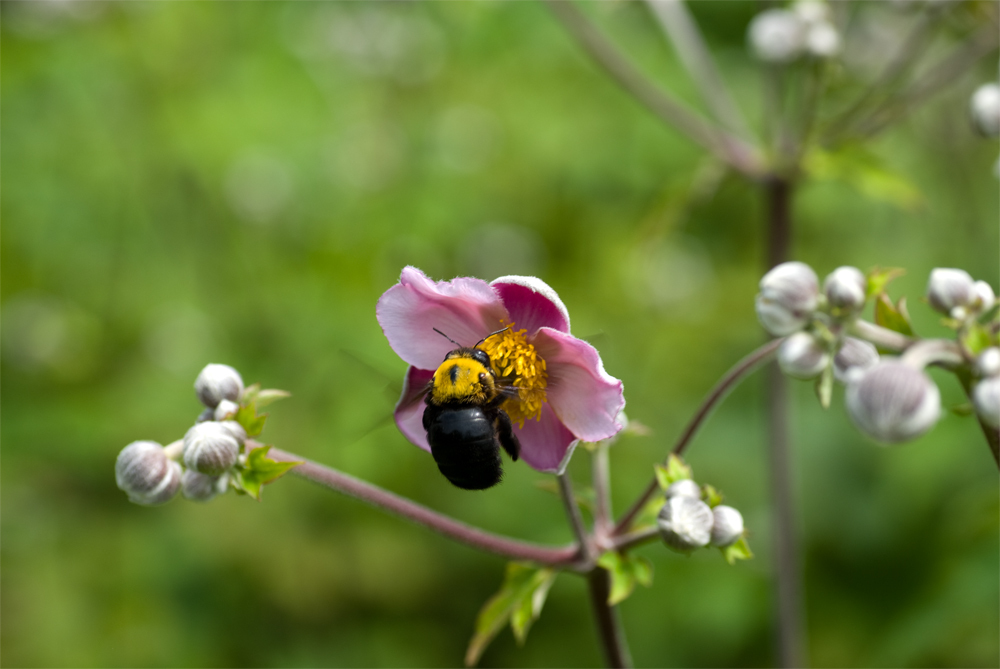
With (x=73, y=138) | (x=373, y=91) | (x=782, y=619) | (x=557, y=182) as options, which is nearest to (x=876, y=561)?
(x=782, y=619)

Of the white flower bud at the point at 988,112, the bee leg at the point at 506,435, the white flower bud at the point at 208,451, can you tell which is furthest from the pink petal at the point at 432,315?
the white flower bud at the point at 988,112

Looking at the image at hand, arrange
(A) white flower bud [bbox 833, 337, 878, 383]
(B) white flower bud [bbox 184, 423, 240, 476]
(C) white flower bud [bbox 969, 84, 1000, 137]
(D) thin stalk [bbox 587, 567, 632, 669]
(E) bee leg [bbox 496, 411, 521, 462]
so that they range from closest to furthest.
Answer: (A) white flower bud [bbox 833, 337, 878, 383] → (B) white flower bud [bbox 184, 423, 240, 476] → (E) bee leg [bbox 496, 411, 521, 462] → (D) thin stalk [bbox 587, 567, 632, 669] → (C) white flower bud [bbox 969, 84, 1000, 137]

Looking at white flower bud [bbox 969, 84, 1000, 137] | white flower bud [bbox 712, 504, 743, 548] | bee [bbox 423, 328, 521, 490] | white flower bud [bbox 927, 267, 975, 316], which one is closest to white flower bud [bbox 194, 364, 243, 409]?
bee [bbox 423, 328, 521, 490]

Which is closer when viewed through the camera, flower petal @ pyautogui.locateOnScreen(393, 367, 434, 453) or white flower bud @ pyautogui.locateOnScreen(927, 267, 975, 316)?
white flower bud @ pyautogui.locateOnScreen(927, 267, 975, 316)

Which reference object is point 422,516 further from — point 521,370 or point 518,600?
point 521,370

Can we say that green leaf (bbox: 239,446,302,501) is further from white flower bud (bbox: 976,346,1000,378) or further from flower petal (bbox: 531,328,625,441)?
white flower bud (bbox: 976,346,1000,378)

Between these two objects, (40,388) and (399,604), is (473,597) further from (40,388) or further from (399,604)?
(40,388)
